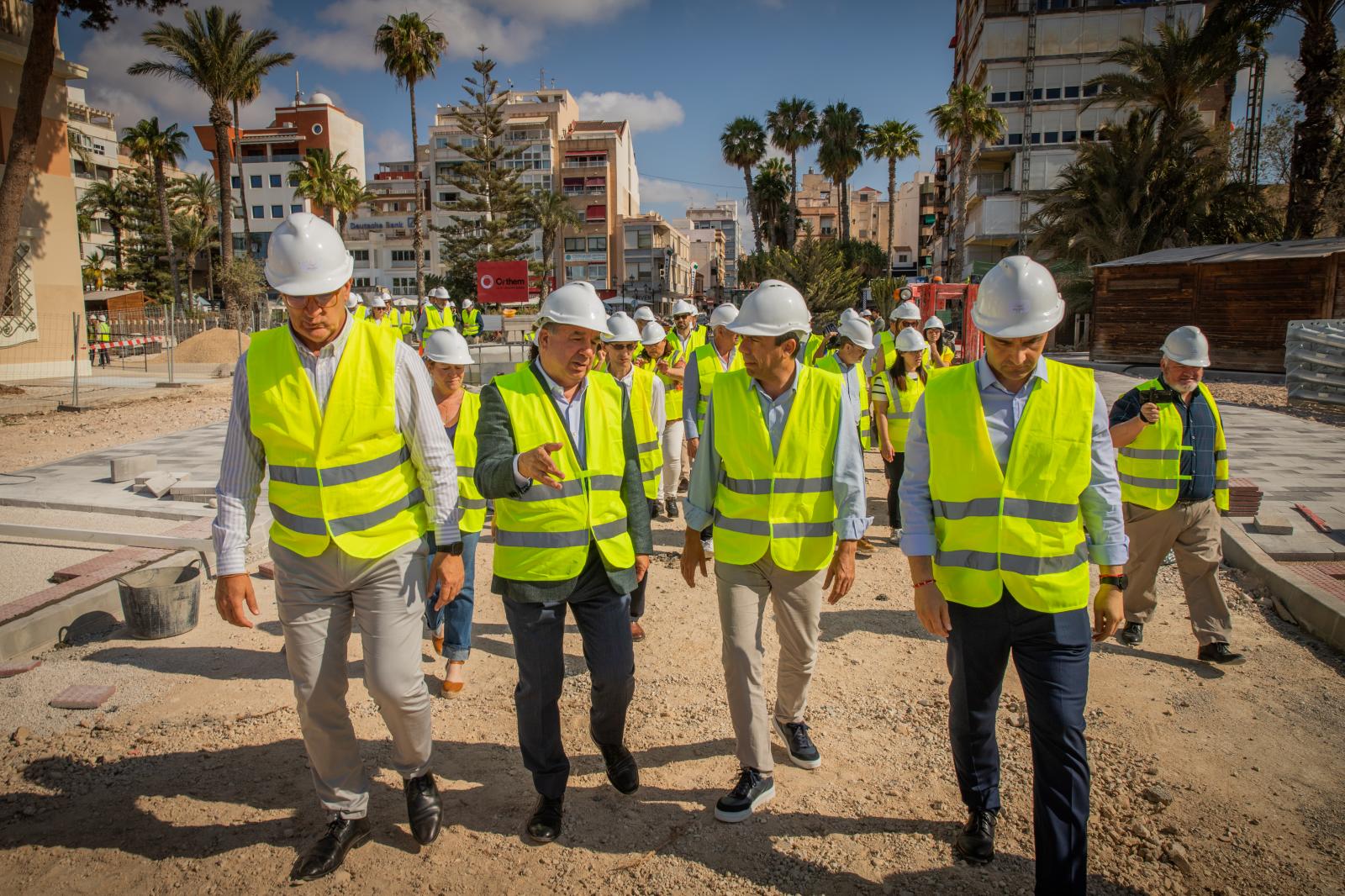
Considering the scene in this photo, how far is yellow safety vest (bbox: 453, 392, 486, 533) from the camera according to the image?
4.60 meters

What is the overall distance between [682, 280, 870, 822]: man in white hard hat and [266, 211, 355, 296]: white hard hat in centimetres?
155

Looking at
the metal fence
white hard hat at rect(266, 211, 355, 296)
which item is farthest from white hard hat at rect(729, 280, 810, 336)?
the metal fence

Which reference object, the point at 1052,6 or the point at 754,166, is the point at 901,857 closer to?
the point at 1052,6

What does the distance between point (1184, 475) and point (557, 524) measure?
3945 millimetres

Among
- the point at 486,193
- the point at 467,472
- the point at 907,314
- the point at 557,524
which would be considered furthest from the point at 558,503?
the point at 486,193

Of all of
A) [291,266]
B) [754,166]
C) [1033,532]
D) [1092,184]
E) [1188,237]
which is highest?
[754,166]

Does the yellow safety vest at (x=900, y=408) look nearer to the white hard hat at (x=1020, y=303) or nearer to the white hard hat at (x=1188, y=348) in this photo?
the white hard hat at (x=1188, y=348)

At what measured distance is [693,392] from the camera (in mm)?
6586

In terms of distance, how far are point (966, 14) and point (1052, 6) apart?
10.6 m

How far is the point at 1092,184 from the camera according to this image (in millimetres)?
31391

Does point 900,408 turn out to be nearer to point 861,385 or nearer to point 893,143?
point 861,385

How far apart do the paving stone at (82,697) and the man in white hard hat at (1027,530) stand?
4.19 meters

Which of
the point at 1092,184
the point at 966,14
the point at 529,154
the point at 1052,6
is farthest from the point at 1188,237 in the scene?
the point at 529,154

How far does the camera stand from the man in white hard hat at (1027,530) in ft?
8.55
